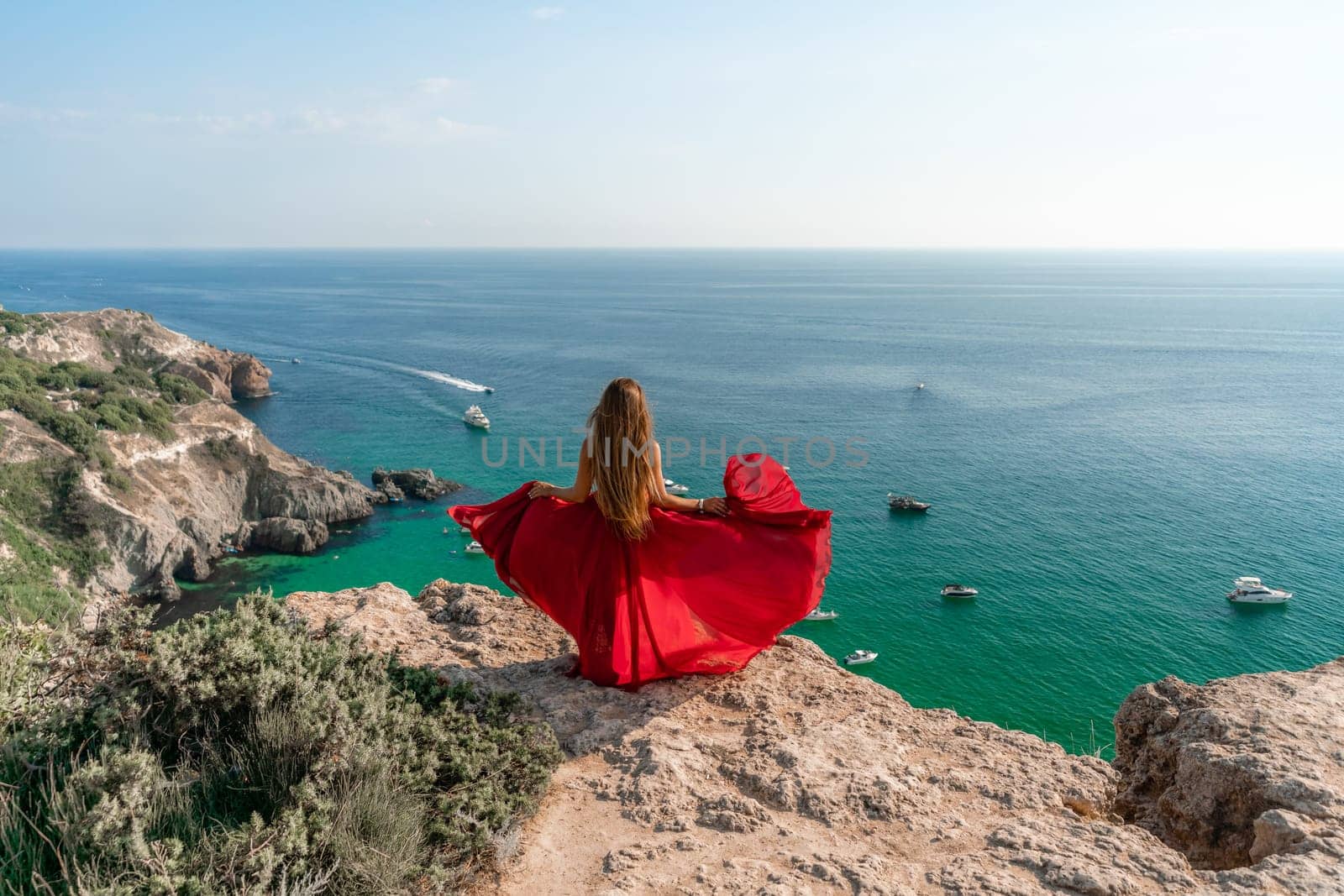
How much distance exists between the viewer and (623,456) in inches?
221

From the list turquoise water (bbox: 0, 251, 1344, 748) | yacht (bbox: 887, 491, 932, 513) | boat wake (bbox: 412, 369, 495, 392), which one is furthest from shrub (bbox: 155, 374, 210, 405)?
yacht (bbox: 887, 491, 932, 513)

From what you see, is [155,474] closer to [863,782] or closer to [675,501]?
[675,501]

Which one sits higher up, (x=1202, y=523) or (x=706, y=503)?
(x=706, y=503)

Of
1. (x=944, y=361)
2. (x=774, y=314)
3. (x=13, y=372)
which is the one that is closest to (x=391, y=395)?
(x=13, y=372)

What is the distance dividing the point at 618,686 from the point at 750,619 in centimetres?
126

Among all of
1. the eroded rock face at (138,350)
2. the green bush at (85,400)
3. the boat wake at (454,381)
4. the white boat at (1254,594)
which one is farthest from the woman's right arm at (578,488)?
the boat wake at (454,381)

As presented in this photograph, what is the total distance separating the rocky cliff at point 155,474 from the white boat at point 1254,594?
41286mm

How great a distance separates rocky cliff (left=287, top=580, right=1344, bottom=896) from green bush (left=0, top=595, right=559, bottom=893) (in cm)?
46

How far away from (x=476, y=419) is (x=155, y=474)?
914 inches

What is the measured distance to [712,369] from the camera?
7506 cm

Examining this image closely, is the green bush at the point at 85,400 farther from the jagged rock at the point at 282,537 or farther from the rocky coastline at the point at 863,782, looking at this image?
the rocky coastline at the point at 863,782

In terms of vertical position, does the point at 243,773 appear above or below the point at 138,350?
above

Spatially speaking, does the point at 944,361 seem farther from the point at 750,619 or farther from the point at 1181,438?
the point at 750,619

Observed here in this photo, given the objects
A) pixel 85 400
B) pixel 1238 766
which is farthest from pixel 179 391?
pixel 1238 766
